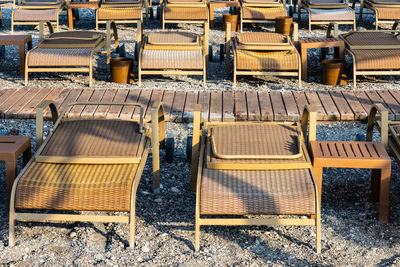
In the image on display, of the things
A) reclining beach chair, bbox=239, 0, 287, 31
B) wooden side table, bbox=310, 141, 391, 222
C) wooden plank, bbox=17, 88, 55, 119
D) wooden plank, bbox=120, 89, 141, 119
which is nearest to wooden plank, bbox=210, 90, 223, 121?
wooden plank, bbox=120, 89, 141, 119

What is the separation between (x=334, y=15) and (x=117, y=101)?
5.30m

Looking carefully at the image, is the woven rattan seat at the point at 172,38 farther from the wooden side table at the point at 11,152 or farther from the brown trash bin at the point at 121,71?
the wooden side table at the point at 11,152

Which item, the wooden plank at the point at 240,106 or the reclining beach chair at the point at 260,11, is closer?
the wooden plank at the point at 240,106

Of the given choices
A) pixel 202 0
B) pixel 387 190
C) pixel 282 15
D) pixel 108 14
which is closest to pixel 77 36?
pixel 108 14

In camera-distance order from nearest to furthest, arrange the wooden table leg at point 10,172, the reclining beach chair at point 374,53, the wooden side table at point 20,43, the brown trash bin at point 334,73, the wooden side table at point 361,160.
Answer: the wooden side table at point 361,160 < the wooden table leg at point 10,172 < the reclining beach chair at point 374,53 < the brown trash bin at point 334,73 < the wooden side table at point 20,43

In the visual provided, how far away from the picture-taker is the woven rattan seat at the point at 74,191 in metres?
4.43

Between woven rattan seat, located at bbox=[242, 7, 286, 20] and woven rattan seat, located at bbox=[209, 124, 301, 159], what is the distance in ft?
20.2

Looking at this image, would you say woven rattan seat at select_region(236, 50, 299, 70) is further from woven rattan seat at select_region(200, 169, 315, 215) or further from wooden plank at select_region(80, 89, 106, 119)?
woven rattan seat at select_region(200, 169, 315, 215)

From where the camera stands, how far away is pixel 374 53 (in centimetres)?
810

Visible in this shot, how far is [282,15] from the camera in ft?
36.9

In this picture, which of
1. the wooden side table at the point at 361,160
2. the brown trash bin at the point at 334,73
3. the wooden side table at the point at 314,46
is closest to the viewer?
the wooden side table at the point at 361,160

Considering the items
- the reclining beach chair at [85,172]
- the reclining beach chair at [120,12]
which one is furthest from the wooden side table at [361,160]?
the reclining beach chair at [120,12]

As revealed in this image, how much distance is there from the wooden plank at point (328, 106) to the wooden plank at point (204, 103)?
1.36 meters

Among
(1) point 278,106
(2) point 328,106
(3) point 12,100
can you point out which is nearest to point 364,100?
(2) point 328,106
